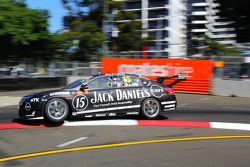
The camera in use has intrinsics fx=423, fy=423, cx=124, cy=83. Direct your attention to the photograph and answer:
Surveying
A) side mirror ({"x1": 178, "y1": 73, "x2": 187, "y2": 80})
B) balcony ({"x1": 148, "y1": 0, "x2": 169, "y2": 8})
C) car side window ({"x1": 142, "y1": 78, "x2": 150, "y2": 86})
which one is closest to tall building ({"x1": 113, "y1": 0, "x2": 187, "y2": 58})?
balcony ({"x1": 148, "y1": 0, "x2": 169, "y2": 8})

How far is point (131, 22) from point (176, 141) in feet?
148

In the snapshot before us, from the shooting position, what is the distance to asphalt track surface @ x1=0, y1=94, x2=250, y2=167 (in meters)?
7.20

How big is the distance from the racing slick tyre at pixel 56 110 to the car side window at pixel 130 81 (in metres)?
1.87

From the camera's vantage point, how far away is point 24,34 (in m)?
25.7

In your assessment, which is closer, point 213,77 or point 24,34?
point 213,77

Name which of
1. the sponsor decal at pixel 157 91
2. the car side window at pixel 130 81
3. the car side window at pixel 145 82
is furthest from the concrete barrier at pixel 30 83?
the sponsor decal at pixel 157 91

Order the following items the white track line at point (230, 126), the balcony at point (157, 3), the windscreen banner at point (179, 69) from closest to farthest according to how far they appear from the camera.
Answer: the white track line at point (230, 126) < the windscreen banner at point (179, 69) < the balcony at point (157, 3)

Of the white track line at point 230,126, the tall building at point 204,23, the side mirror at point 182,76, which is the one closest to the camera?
the white track line at point 230,126

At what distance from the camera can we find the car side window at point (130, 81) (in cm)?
1213

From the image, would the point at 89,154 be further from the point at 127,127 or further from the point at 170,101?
the point at 170,101

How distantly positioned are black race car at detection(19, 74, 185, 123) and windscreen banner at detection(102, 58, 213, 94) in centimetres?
1127

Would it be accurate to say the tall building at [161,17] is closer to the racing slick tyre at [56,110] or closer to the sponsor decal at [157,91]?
the sponsor decal at [157,91]

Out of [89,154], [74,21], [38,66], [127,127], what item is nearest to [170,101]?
[127,127]

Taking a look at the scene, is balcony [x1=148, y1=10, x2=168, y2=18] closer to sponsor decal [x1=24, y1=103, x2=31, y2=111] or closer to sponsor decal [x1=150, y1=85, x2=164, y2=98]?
sponsor decal [x1=150, y1=85, x2=164, y2=98]
